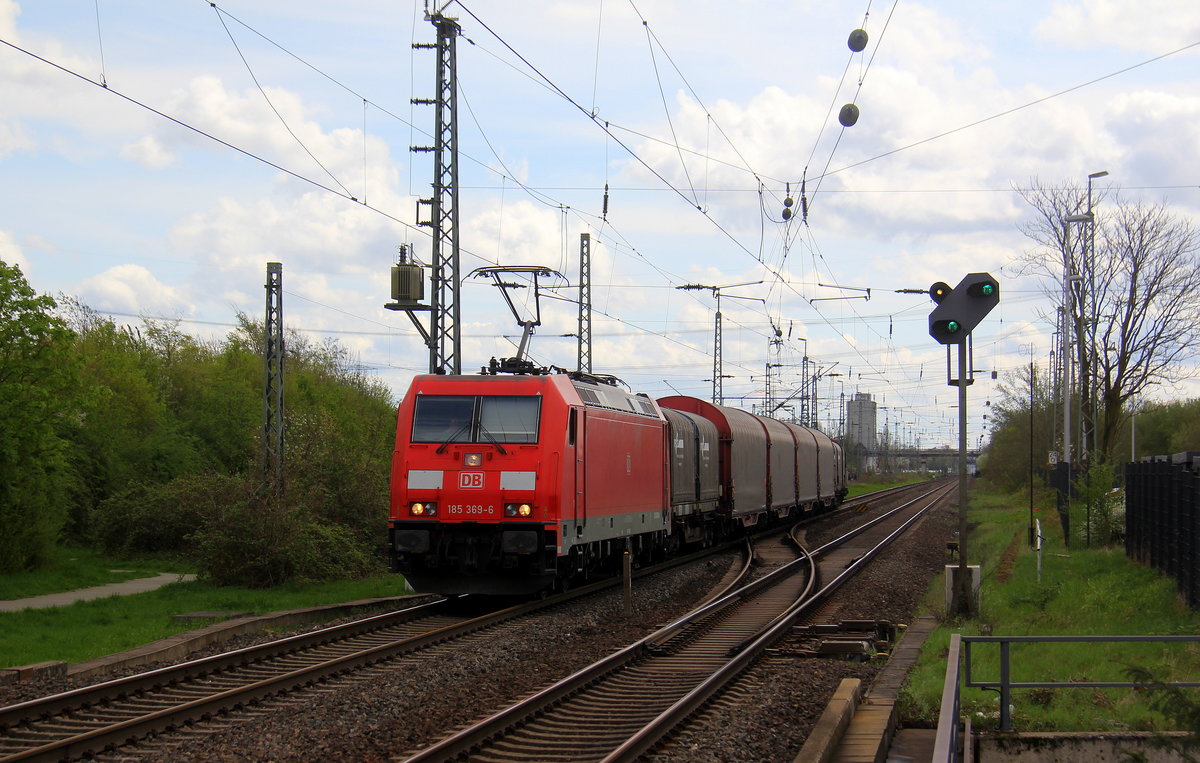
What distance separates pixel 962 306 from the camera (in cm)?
1362

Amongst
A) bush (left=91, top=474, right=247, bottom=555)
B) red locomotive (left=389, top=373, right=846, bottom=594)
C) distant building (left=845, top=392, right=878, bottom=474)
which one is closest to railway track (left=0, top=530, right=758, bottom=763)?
red locomotive (left=389, top=373, right=846, bottom=594)

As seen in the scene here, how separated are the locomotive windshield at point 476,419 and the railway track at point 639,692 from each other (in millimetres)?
3608

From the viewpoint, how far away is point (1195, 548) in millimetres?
13500

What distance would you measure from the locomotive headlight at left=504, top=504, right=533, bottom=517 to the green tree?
10927 mm

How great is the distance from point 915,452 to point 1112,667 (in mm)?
165113

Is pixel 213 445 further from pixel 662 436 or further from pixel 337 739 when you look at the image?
pixel 337 739

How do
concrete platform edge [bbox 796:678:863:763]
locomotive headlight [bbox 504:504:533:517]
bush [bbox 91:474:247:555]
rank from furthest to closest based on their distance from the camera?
bush [bbox 91:474:247:555] < locomotive headlight [bbox 504:504:533:517] < concrete platform edge [bbox 796:678:863:763]

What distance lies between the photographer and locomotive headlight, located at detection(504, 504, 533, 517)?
15812 mm

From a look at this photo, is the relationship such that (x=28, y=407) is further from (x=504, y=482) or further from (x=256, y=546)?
(x=504, y=482)

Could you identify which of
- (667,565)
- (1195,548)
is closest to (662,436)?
(667,565)

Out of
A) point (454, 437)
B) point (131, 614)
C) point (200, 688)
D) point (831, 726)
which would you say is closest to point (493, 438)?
point (454, 437)

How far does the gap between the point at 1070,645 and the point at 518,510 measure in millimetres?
7258

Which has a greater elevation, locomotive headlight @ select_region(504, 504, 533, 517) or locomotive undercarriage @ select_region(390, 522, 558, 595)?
locomotive headlight @ select_region(504, 504, 533, 517)

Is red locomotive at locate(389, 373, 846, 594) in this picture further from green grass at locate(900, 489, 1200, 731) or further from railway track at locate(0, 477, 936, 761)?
green grass at locate(900, 489, 1200, 731)
